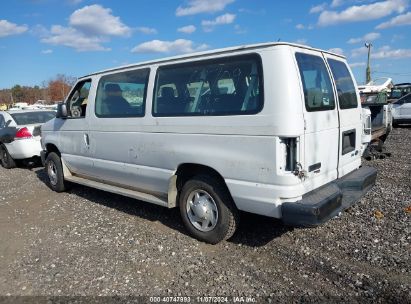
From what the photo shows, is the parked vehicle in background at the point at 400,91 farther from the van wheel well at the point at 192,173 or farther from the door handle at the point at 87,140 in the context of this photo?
the van wheel well at the point at 192,173

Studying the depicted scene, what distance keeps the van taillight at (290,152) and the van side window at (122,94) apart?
7.02 feet

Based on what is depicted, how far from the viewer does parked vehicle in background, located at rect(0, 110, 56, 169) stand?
380 inches

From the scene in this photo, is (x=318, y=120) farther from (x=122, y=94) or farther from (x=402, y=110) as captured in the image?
(x=402, y=110)

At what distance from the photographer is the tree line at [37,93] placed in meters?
66.0

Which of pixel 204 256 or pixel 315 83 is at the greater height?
pixel 315 83

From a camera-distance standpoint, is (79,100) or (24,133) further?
(24,133)

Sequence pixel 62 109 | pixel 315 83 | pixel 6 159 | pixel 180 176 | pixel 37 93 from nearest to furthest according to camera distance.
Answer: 1. pixel 315 83
2. pixel 180 176
3. pixel 62 109
4. pixel 6 159
5. pixel 37 93

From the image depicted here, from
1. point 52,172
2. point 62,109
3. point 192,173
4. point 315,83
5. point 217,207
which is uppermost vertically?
point 315,83

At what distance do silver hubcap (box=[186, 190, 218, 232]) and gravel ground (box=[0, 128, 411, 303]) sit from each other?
0.78 feet

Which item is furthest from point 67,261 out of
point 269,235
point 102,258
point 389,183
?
point 389,183

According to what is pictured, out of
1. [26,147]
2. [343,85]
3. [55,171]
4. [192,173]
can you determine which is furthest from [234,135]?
[26,147]

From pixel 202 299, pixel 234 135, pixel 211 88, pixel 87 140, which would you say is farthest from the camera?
pixel 87 140

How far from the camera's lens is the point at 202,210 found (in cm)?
458

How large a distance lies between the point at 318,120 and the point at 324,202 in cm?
86
